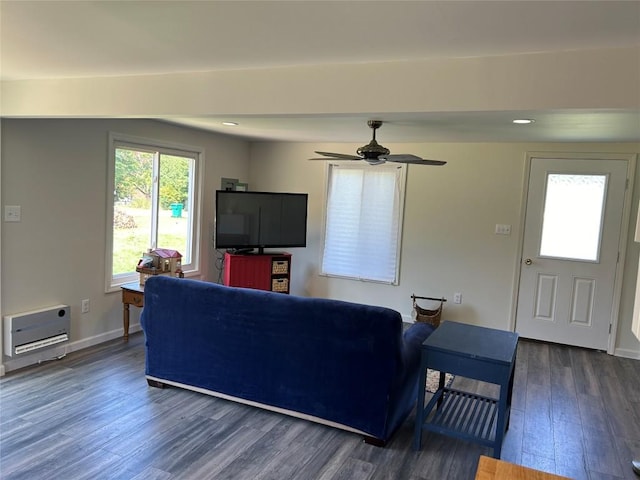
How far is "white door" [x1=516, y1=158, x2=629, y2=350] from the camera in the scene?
179 inches

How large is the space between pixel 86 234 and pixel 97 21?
2540mm

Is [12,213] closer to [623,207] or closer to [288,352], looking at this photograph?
[288,352]

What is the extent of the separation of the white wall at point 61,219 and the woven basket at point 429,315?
9.49ft

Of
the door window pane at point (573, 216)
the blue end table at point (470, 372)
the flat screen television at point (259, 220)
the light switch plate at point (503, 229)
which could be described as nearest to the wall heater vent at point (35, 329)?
the flat screen television at point (259, 220)

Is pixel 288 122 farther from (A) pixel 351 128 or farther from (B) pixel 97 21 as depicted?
(B) pixel 97 21

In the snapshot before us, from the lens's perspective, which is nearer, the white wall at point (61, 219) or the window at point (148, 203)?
the white wall at point (61, 219)

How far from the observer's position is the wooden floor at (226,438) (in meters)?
2.43

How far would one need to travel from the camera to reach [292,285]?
5992 mm

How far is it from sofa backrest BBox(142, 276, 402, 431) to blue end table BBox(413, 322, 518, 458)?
0.76 ft

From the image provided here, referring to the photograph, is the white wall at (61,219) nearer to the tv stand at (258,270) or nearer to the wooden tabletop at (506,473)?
the tv stand at (258,270)

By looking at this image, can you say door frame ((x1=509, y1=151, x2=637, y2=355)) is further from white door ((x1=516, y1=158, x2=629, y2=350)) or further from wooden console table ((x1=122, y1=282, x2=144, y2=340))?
wooden console table ((x1=122, y1=282, x2=144, y2=340))

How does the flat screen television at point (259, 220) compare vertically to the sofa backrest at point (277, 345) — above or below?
above

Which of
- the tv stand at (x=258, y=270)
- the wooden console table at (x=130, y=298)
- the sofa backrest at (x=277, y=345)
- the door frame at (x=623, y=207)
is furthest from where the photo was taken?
the tv stand at (x=258, y=270)

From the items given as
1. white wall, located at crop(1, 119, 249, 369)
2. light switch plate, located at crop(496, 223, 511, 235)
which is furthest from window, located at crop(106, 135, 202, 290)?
light switch plate, located at crop(496, 223, 511, 235)
